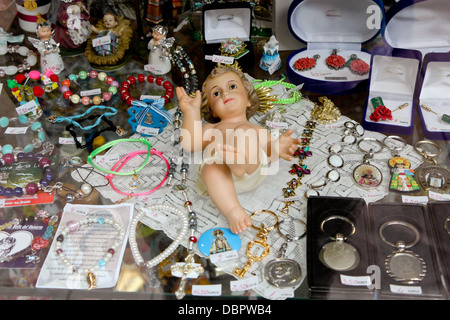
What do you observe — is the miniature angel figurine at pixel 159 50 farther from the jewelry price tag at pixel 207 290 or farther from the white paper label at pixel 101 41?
the jewelry price tag at pixel 207 290

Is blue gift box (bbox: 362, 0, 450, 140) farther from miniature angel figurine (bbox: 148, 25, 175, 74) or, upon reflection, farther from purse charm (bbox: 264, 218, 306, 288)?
miniature angel figurine (bbox: 148, 25, 175, 74)

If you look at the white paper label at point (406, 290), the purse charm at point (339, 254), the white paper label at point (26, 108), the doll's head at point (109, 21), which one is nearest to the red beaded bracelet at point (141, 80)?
the doll's head at point (109, 21)

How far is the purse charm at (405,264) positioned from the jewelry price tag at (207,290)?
57 cm

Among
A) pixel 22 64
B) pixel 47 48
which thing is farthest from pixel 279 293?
pixel 22 64

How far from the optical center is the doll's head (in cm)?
228

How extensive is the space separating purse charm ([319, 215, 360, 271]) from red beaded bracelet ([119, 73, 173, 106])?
1.04m

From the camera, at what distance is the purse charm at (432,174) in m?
1.78

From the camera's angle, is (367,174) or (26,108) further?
(26,108)

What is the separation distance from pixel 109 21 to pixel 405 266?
1.78m

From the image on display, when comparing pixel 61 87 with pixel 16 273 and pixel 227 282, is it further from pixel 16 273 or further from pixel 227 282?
pixel 227 282

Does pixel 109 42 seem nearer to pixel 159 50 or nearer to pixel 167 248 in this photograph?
pixel 159 50

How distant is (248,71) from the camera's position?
7.48 feet

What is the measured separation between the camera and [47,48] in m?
2.19

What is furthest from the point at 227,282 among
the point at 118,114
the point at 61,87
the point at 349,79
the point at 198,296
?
the point at 61,87
